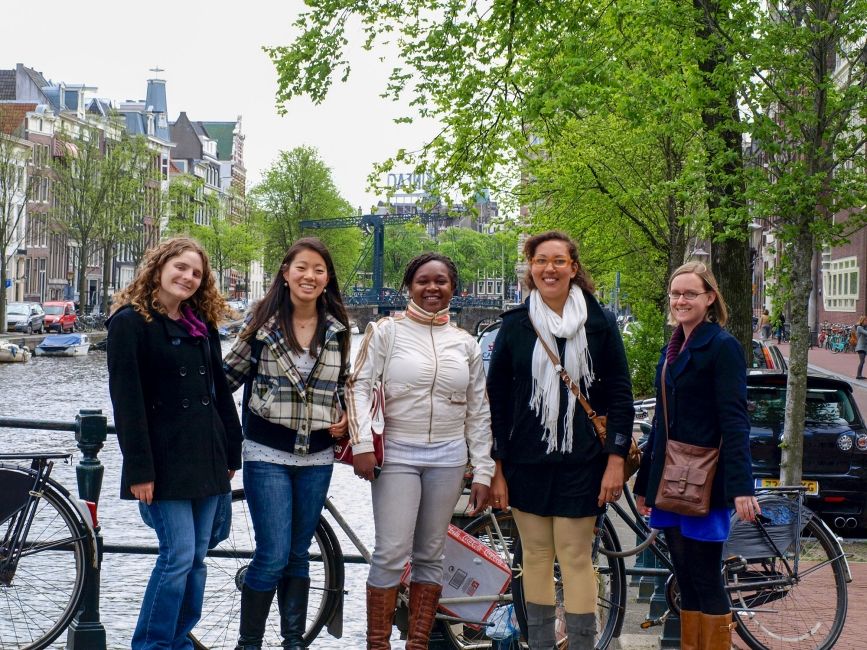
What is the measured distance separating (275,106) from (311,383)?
10.6 m

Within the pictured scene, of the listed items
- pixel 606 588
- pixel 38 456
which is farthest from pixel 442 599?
pixel 38 456

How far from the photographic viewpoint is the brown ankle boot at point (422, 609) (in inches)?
203

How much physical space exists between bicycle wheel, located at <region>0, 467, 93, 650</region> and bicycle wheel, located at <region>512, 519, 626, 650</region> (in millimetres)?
1850

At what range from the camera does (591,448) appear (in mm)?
4957

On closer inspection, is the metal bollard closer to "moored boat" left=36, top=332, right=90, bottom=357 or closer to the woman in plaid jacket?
the woman in plaid jacket

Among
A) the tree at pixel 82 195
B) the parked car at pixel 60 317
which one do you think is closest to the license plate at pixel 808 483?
the parked car at pixel 60 317

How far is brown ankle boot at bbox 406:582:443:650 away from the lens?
5.15 meters

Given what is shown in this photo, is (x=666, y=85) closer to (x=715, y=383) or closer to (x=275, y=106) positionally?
(x=275, y=106)

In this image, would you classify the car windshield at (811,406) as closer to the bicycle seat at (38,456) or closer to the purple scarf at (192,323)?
the purple scarf at (192,323)

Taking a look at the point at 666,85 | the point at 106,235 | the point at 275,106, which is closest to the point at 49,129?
the point at 106,235

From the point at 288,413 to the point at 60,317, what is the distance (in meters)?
56.4

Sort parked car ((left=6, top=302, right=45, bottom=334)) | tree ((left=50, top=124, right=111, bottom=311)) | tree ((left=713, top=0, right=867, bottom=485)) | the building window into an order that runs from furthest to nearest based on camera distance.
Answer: tree ((left=50, top=124, right=111, bottom=311))
parked car ((left=6, top=302, right=45, bottom=334))
the building window
tree ((left=713, top=0, right=867, bottom=485))

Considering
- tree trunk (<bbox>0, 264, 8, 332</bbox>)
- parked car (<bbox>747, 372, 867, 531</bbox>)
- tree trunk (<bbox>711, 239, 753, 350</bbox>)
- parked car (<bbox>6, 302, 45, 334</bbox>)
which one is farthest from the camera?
parked car (<bbox>6, 302, 45, 334</bbox>)

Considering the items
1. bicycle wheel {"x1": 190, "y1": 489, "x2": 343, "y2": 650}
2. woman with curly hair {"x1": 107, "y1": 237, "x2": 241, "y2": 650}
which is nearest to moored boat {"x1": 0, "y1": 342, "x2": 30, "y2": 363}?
bicycle wheel {"x1": 190, "y1": 489, "x2": 343, "y2": 650}
